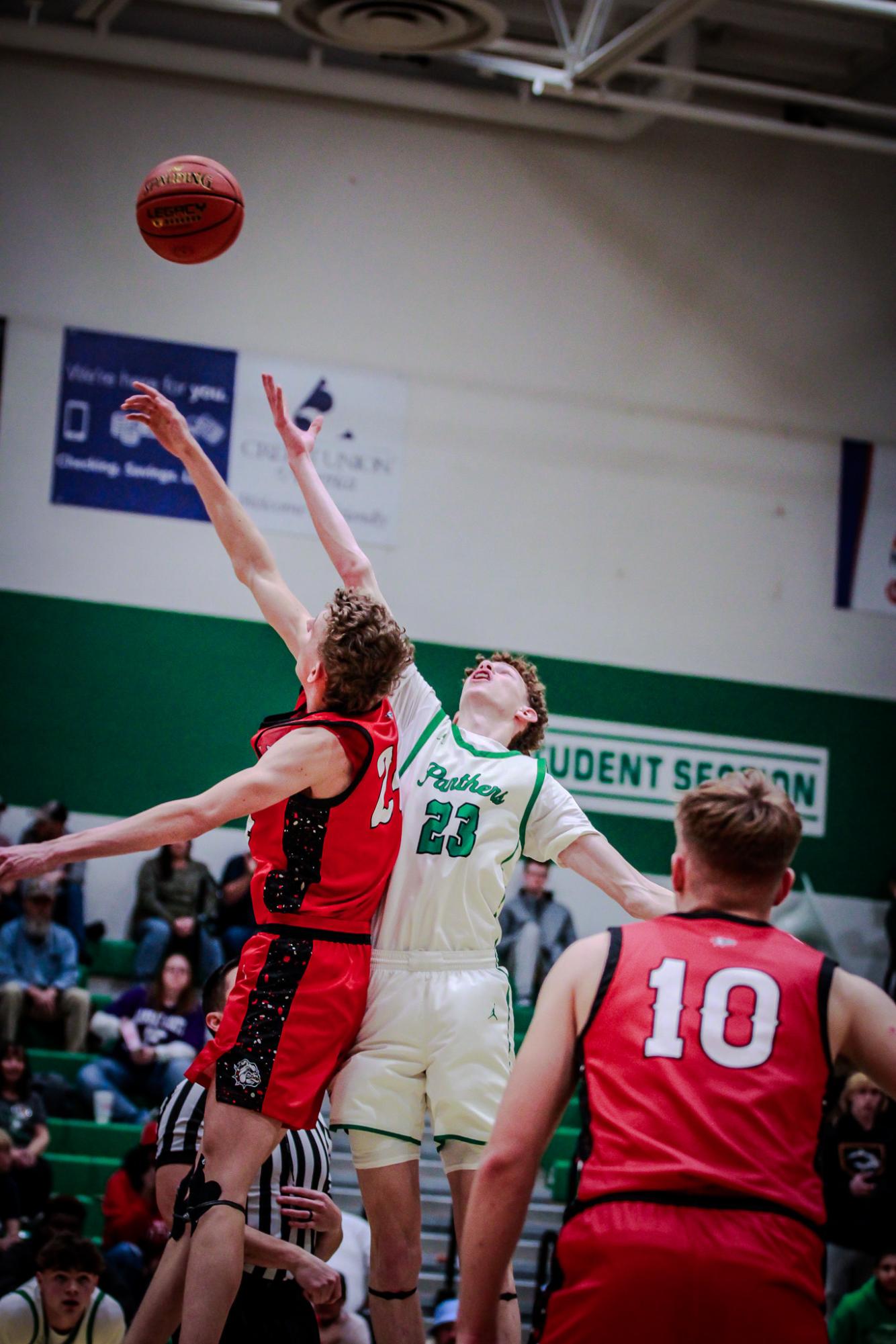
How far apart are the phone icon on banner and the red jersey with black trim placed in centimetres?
932

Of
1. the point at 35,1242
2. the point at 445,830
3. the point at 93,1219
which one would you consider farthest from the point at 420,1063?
the point at 93,1219

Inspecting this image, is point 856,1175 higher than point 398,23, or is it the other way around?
point 398,23

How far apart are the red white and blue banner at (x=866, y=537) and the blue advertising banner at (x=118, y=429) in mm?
6154

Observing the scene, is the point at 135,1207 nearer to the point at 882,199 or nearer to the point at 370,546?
the point at 370,546

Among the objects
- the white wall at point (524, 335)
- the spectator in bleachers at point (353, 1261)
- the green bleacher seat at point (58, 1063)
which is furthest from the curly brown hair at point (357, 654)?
the white wall at point (524, 335)

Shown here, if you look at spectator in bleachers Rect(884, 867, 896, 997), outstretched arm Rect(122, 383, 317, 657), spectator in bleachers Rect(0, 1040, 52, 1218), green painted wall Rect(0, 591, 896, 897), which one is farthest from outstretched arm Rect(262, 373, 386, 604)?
spectator in bleachers Rect(884, 867, 896, 997)

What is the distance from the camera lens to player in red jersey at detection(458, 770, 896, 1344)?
273 centimetres

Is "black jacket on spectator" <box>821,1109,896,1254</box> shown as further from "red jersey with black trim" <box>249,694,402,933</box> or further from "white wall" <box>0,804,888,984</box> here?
"red jersey with black trim" <box>249,694,402,933</box>

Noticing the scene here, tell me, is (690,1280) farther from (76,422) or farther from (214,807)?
(76,422)

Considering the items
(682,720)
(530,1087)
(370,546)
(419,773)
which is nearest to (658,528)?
(682,720)

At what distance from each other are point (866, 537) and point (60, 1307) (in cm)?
1093

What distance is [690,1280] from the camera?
2.71 meters

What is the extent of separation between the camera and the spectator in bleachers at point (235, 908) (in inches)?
452

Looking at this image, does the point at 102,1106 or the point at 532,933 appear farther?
the point at 532,933
